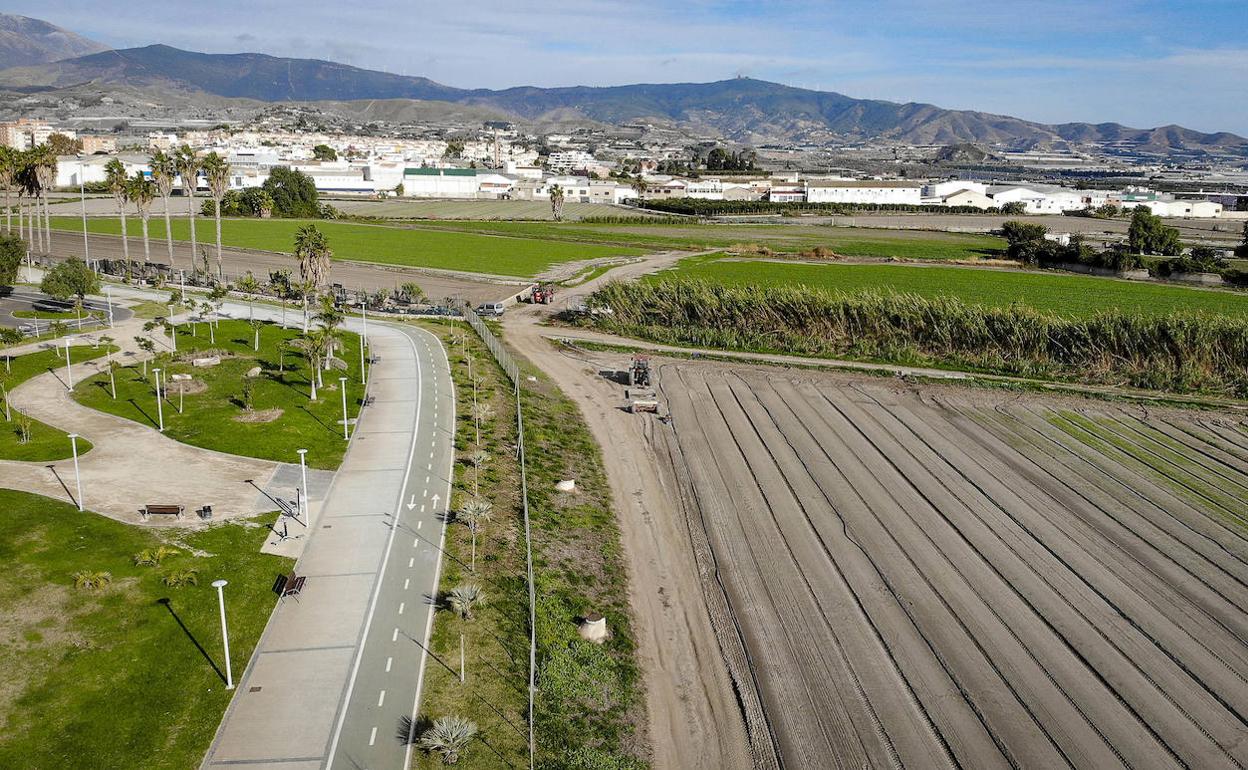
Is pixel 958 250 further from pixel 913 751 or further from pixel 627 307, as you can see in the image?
pixel 913 751

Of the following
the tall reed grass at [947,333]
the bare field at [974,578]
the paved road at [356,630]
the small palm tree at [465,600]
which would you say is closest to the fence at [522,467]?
the small palm tree at [465,600]

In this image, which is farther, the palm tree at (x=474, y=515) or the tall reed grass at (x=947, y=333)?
the tall reed grass at (x=947, y=333)

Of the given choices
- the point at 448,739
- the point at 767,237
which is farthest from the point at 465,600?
the point at 767,237

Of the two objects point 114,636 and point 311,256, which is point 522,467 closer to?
point 114,636

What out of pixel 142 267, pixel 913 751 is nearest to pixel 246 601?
pixel 913 751

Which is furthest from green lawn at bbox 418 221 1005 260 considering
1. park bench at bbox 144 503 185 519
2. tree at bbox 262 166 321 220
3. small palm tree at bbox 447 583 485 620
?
small palm tree at bbox 447 583 485 620

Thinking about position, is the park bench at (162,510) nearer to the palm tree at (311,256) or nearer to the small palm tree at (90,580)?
the small palm tree at (90,580)

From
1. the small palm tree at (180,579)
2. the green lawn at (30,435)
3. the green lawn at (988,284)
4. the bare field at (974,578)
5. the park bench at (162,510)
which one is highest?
the green lawn at (988,284)
